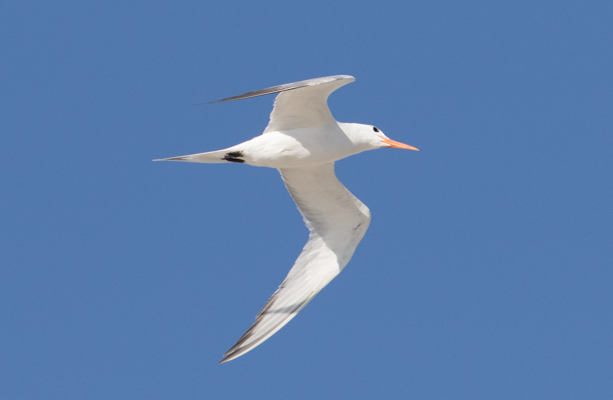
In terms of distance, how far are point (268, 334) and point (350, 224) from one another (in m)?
1.98

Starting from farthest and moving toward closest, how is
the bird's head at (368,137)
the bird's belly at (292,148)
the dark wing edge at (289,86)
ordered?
1. the bird's head at (368,137)
2. the bird's belly at (292,148)
3. the dark wing edge at (289,86)

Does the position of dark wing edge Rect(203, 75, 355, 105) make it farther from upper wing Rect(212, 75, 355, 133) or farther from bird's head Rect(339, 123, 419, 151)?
bird's head Rect(339, 123, 419, 151)

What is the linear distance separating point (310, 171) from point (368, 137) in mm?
928

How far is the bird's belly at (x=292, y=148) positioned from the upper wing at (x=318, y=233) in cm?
66

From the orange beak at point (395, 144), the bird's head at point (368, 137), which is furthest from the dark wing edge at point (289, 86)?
the orange beak at point (395, 144)

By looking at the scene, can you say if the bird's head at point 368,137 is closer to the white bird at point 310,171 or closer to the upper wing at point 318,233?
the white bird at point 310,171

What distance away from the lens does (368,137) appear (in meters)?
9.60

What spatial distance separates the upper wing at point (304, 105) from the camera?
8555mm

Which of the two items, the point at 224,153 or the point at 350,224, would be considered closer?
the point at 224,153

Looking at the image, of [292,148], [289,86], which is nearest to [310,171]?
[292,148]

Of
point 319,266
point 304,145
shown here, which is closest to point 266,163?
point 304,145

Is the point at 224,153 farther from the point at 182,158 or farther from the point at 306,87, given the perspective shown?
the point at 306,87

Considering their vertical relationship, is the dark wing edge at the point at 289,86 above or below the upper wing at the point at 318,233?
above

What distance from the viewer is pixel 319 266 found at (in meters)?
10.0
